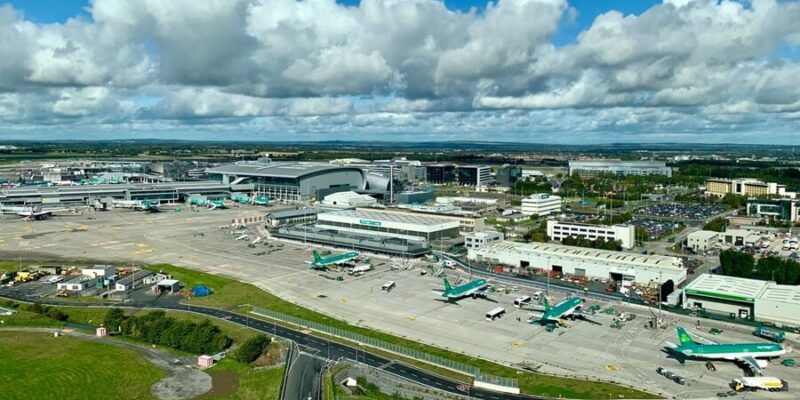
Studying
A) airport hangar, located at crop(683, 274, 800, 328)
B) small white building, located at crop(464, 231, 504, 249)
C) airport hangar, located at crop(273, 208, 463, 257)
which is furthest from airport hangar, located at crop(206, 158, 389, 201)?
airport hangar, located at crop(683, 274, 800, 328)

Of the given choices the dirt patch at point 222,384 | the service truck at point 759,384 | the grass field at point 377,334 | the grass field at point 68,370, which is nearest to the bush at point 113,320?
the grass field at point 68,370

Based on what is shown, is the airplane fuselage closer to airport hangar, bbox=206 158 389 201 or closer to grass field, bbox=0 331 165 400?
grass field, bbox=0 331 165 400

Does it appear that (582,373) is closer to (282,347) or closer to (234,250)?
(282,347)

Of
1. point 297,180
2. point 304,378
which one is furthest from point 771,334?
point 297,180

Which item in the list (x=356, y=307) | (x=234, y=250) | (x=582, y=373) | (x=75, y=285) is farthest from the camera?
(x=234, y=250)

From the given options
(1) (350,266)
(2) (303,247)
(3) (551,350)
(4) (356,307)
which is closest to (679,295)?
(3) (551,350)
